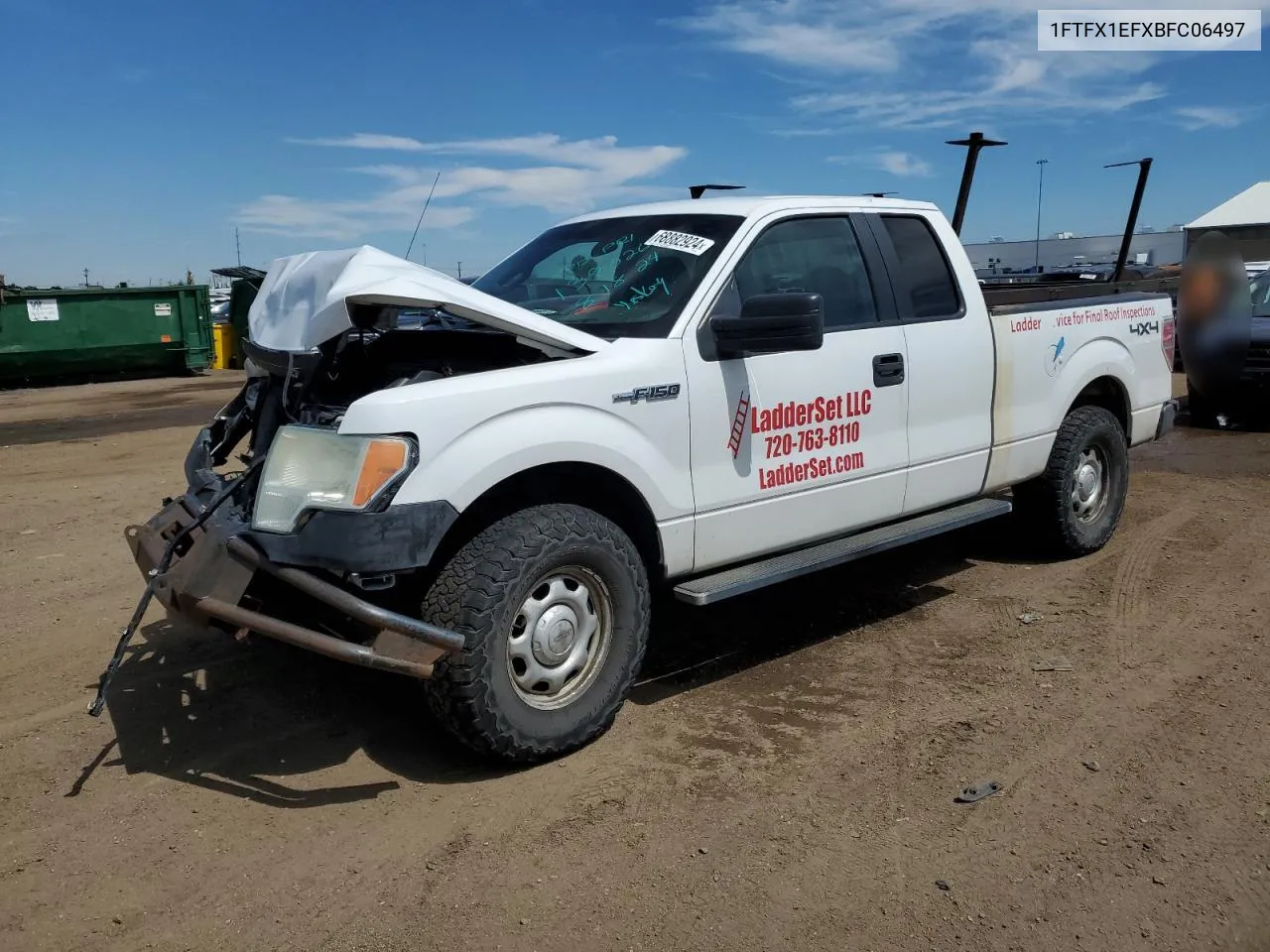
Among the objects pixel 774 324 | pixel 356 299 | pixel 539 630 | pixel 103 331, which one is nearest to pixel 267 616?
pixel 539 630

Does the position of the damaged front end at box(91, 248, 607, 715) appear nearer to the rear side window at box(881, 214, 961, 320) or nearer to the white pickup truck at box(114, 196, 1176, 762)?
the white pickup truck at box(114, 196, 1176, 762)

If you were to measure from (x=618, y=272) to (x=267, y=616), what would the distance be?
2.10 metres

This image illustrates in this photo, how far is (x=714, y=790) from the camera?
374 cm

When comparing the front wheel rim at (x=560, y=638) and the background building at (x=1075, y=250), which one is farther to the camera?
the background building at (x=1075, y=250)

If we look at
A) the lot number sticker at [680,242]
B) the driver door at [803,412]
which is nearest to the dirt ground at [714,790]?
the driver door at [803,412]

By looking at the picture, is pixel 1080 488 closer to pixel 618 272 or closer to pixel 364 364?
Answer: pixel 618 272

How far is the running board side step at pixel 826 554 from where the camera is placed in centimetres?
426

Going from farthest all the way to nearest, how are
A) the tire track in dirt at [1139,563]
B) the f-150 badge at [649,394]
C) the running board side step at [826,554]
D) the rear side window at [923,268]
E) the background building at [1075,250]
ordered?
the background building at [1075,250], the tire track in dirt at [1139,563], the rear side window at [923,268], the running board side step at [826,554], the f-150 badge at [649,394]

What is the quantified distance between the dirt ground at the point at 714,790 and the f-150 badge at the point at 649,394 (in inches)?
50.8

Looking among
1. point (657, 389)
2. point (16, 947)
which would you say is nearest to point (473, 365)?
point (657, 389)

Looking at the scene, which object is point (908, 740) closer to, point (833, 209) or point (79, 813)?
point (833, 209)

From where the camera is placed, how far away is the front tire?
3590 mm

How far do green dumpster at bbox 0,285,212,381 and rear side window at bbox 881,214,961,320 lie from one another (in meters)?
16.8

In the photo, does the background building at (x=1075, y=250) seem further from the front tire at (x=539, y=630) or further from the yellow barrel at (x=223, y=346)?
the front tire at (x=539, y=630)
